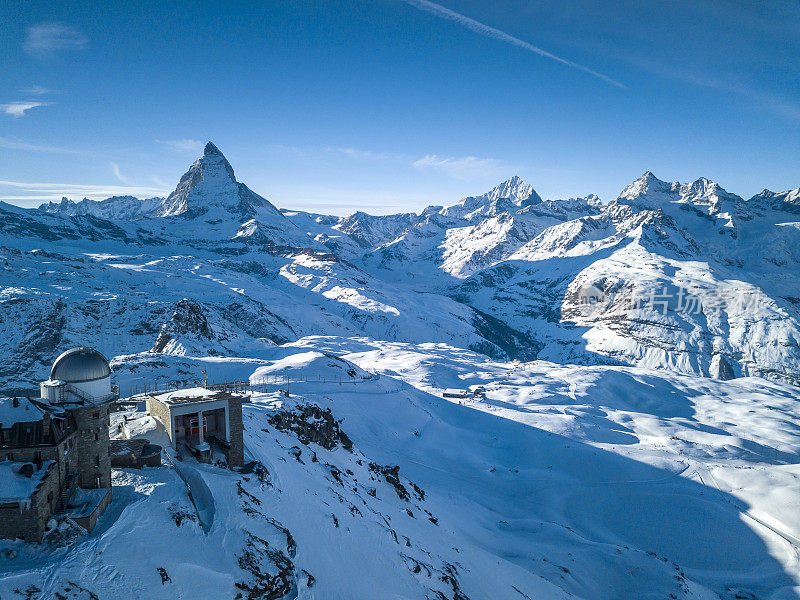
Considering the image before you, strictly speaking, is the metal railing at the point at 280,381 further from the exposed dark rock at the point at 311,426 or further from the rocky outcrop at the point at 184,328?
the rocky outcrop at the point at 184,328

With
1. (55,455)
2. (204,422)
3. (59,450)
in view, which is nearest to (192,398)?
(204,422)

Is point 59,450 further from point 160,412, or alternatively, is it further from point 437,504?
point 437,504

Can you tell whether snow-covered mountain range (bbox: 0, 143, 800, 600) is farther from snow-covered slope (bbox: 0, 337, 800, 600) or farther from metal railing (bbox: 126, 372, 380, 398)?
metal railing (bbox: 126, 372, 380, 398)

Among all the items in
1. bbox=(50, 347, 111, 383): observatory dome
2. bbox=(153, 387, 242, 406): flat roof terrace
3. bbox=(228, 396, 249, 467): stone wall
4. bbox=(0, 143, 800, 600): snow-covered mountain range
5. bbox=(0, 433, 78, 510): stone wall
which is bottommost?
bbox=(0, 143, 800, 600): snow-covered mountain range

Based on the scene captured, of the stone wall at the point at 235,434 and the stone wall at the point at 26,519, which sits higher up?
the stone wall at the point at 26,519

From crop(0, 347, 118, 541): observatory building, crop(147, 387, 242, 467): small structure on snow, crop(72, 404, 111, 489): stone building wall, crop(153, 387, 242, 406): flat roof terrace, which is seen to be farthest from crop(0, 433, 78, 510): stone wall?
crop(153, 387, 242, 406): flat roof terrace

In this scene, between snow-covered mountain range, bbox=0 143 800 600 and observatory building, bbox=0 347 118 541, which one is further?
snow-covered mountain range, bbox=0 143 800 600

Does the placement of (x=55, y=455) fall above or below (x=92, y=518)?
above

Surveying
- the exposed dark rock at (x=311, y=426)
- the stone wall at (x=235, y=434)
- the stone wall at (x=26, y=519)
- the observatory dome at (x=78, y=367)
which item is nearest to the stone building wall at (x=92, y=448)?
the observatory dome at (x=78, y=367)

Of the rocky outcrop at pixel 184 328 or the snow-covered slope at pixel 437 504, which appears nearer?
the snow-covered slope at pixel 437 504
